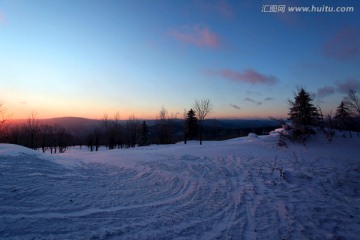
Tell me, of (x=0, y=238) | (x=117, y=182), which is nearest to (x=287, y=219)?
(x=117, y=182)

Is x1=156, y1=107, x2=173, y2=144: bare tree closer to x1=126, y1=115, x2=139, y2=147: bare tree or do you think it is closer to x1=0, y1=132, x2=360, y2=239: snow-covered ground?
x1=126, y1=115, x2=139, y2=147: bare tree

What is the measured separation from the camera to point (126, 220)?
5.95 meters

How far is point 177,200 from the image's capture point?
25.4 feet

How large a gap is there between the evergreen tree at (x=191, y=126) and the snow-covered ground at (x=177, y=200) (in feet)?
137

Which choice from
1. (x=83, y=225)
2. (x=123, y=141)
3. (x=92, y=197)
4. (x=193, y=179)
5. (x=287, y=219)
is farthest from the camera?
(x=123, y=141)

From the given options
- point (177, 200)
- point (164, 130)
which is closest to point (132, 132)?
point (164, 130)

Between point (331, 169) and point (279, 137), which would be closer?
point (331, 169)

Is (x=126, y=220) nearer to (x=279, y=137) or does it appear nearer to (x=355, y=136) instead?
(x=279, y=137)

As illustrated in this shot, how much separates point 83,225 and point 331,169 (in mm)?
11282

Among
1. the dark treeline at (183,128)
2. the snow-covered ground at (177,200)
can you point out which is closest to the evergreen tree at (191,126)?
the dark treeline at (183,128)

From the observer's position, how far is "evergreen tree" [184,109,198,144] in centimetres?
5452

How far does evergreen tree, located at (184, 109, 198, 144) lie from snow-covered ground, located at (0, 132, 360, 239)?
41.6m

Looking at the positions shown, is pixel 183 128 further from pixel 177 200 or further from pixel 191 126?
pixel 177 200

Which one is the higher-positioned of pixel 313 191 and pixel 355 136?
pixel 355 136
